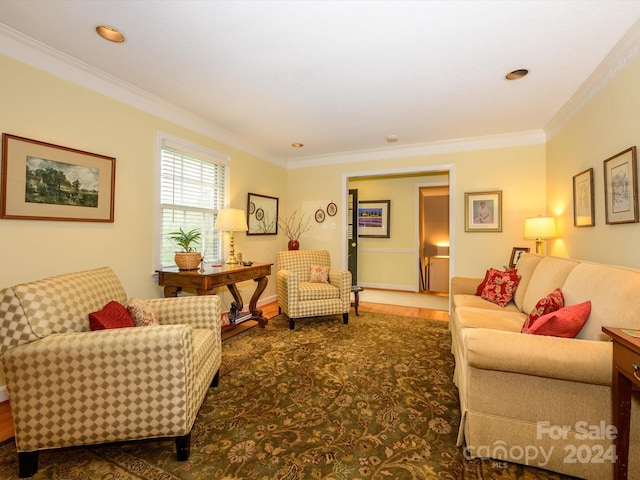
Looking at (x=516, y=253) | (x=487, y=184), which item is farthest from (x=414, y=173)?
(x=516, y=253)

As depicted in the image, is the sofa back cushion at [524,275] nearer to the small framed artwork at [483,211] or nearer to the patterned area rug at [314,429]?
the patterned area rug at [314,429]

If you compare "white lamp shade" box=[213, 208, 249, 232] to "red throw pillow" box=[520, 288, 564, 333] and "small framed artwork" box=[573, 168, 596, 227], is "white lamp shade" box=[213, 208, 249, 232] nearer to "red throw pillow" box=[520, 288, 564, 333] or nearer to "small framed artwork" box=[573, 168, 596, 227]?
"red throw pillow" box=[520, 288, 564, 333]

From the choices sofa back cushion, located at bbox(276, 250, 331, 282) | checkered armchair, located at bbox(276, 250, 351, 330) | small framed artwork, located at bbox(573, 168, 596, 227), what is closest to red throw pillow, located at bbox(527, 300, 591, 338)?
small framed artwork, located at bbox(573, 168, 596, 227)

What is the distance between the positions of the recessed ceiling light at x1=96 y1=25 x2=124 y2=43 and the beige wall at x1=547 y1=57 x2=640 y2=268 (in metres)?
3.55

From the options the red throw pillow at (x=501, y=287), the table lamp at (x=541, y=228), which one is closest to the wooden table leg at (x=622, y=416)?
the red throw pillow at (x=501, y=287)

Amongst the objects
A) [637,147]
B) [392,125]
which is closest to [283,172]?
[392,125]

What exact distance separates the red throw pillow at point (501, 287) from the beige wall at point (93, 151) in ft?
11.4

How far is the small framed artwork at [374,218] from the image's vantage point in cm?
662

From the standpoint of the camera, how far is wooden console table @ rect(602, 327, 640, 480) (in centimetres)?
118

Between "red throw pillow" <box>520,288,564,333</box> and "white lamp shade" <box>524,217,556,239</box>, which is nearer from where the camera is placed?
"red throw pillow" <box>520,288,564,333</box>

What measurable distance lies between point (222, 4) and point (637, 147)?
286 centimetres

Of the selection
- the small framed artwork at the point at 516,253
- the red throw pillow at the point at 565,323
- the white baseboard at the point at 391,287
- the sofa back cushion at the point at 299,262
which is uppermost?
the small framed artwork at the point at 516,253

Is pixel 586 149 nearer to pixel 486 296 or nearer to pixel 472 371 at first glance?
pixel 486 296

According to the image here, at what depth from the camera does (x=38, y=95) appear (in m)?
2.25
